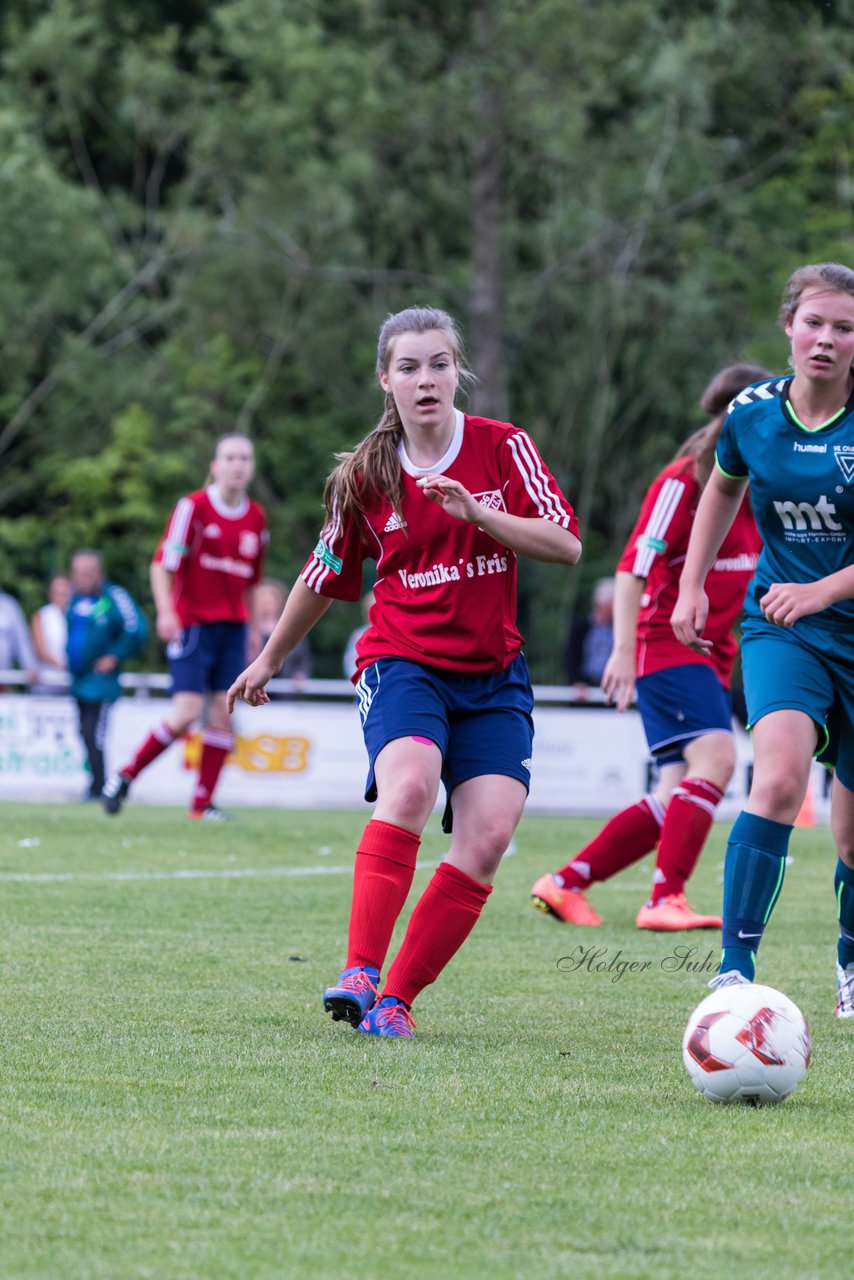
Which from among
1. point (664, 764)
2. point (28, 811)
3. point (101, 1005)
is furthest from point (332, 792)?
point (101, 1005)

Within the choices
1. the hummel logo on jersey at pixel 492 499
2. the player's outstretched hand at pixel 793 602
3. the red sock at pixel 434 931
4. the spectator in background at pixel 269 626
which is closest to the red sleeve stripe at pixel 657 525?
the hummel logo on jersey at pixel 492 499

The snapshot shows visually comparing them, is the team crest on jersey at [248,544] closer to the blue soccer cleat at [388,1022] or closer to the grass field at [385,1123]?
the grass field at [385,1123]

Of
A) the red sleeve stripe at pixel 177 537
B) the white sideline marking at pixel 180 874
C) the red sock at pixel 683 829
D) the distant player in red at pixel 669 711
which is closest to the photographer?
the distant player in red at pixel 669 711

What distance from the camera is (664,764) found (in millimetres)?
7859

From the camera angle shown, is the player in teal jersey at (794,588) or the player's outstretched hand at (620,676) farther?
the player's outstretched hand at (620,676)

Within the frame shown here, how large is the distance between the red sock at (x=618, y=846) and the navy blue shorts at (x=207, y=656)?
4.59m

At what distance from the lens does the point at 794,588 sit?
4.60m

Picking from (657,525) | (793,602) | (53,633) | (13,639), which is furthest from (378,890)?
(53,633)

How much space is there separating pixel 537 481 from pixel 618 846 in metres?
3.07

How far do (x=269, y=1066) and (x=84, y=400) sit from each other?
2143 centimetres

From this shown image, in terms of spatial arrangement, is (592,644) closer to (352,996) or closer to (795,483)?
(795,483)

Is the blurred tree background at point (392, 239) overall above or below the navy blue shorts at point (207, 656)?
above

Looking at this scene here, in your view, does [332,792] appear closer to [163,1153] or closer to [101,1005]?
[101,1005]

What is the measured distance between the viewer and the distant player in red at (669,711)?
288 inches
